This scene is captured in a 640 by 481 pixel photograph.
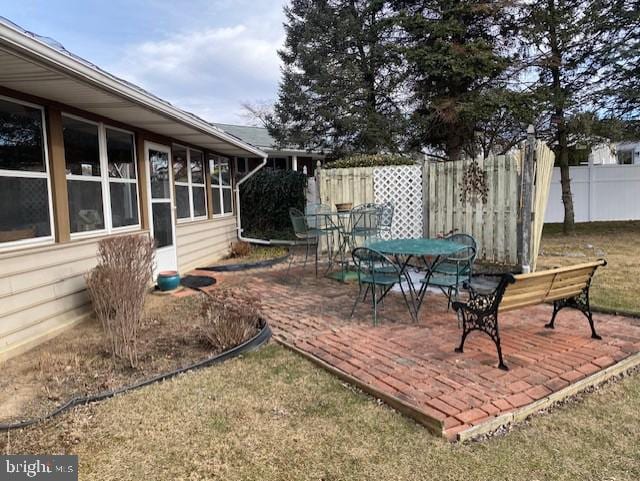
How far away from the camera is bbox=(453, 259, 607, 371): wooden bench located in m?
3.23

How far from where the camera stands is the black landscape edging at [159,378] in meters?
2.61

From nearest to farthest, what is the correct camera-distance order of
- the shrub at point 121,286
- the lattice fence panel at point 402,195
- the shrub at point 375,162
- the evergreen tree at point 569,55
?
the shrub at point 121,286, the lattice fence panel at point 402,195, the shrub at point 375,162, the evergreen tree at point 569,55

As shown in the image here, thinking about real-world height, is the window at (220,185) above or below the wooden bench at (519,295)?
above

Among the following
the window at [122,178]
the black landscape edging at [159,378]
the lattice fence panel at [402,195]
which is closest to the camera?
the black landscape edging at [159,378]

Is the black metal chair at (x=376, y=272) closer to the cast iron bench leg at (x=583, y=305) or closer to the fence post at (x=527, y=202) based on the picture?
the cast iron bench leg at (x=583, y=305)

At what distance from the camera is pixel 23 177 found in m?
4.08

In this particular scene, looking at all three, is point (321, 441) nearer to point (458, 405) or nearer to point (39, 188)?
point (458, 405)

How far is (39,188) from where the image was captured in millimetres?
4277

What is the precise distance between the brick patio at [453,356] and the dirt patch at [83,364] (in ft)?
3.13

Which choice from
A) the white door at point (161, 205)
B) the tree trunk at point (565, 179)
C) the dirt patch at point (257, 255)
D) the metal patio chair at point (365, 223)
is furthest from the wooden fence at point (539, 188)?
the white door at point (161, 205)

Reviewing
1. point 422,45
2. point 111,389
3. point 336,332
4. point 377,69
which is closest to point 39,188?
point 111,389

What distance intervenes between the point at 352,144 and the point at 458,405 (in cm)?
1177

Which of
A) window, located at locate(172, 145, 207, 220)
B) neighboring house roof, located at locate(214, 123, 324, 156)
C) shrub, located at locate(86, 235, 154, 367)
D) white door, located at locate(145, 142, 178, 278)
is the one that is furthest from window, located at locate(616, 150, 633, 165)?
shrub, located at locate(86, 235, 154, 367)

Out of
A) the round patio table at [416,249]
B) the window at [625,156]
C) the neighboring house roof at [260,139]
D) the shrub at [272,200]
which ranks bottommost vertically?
the round patio table at [416,249]
